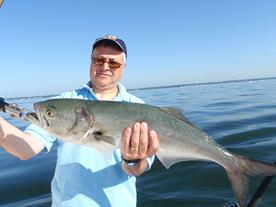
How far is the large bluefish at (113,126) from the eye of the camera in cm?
→ 411

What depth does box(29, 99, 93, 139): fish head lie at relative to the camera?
13.6 feet

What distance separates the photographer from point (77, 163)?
13.9ft

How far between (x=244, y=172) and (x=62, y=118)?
220 cm

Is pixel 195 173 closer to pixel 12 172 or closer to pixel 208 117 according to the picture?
pixel 12 172

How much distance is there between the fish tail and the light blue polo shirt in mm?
1242

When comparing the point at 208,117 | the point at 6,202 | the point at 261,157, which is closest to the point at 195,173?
the point at 261,157

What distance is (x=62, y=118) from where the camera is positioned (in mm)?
4207

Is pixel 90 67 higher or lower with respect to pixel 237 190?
higher

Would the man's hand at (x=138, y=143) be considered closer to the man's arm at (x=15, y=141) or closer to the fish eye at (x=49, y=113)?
the fish eye at (x=49, y=113)

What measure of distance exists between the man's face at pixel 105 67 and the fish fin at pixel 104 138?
2.48ft

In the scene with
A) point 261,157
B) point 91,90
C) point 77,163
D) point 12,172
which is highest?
point 91,90

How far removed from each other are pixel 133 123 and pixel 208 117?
15.0 metres

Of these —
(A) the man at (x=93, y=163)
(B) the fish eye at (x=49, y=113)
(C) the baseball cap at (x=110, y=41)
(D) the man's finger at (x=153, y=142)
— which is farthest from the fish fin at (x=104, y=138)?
(C) the baseball cap at (x=110, y=41)

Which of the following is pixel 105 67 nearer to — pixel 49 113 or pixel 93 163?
pixel 49 113
